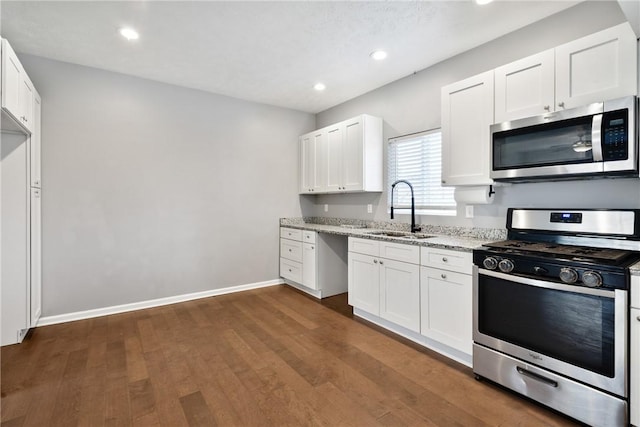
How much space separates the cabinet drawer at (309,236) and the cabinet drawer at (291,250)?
13cm

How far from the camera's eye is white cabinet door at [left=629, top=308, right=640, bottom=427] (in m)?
1.56

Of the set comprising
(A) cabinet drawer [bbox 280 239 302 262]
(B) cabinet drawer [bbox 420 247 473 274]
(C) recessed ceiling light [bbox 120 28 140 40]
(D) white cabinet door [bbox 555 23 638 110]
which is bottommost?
(A) cabinet drawer [bbox 280 239 302 262]

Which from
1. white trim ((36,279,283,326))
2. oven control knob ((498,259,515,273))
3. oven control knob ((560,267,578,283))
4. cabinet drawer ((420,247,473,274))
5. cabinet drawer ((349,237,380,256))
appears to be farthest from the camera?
white trim ((36,279,283,326))

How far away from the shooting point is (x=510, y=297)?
201 centimetres

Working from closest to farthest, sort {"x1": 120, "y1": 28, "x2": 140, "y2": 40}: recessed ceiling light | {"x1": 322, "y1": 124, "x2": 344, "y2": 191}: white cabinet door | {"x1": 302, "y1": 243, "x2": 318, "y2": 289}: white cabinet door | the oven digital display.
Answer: the oven digital display, {"x1": 120, "y1": 28, "x2": 140, "y2": 40}: recessed ceiling light, {"x1": 302, "y1": 243, "x2": 318, "y2": 289}: white cabinet door, {"x1": 322, "y1": 124, "x2": 344, "y2": 191}: white cabinet door

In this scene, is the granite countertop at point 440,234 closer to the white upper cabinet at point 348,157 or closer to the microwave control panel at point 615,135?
the white upper cabinet at point 348,157

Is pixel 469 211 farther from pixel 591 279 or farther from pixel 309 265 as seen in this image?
pixel 309 265

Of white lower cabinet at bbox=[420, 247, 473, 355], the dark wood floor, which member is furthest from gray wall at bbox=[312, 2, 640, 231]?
the dark wood floor

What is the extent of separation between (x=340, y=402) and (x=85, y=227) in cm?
320

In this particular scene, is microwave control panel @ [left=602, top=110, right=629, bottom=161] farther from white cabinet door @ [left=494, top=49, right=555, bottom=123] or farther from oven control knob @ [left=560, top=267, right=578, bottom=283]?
oven control knob @ [left=560, top=267, right=578, bottom=283]

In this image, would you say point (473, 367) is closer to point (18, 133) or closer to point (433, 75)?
point (433, 75)

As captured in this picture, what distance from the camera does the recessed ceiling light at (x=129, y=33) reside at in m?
2.66

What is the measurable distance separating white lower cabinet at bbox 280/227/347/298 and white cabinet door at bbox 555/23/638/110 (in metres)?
2.72

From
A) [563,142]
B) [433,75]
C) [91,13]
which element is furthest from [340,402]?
[91,13]
